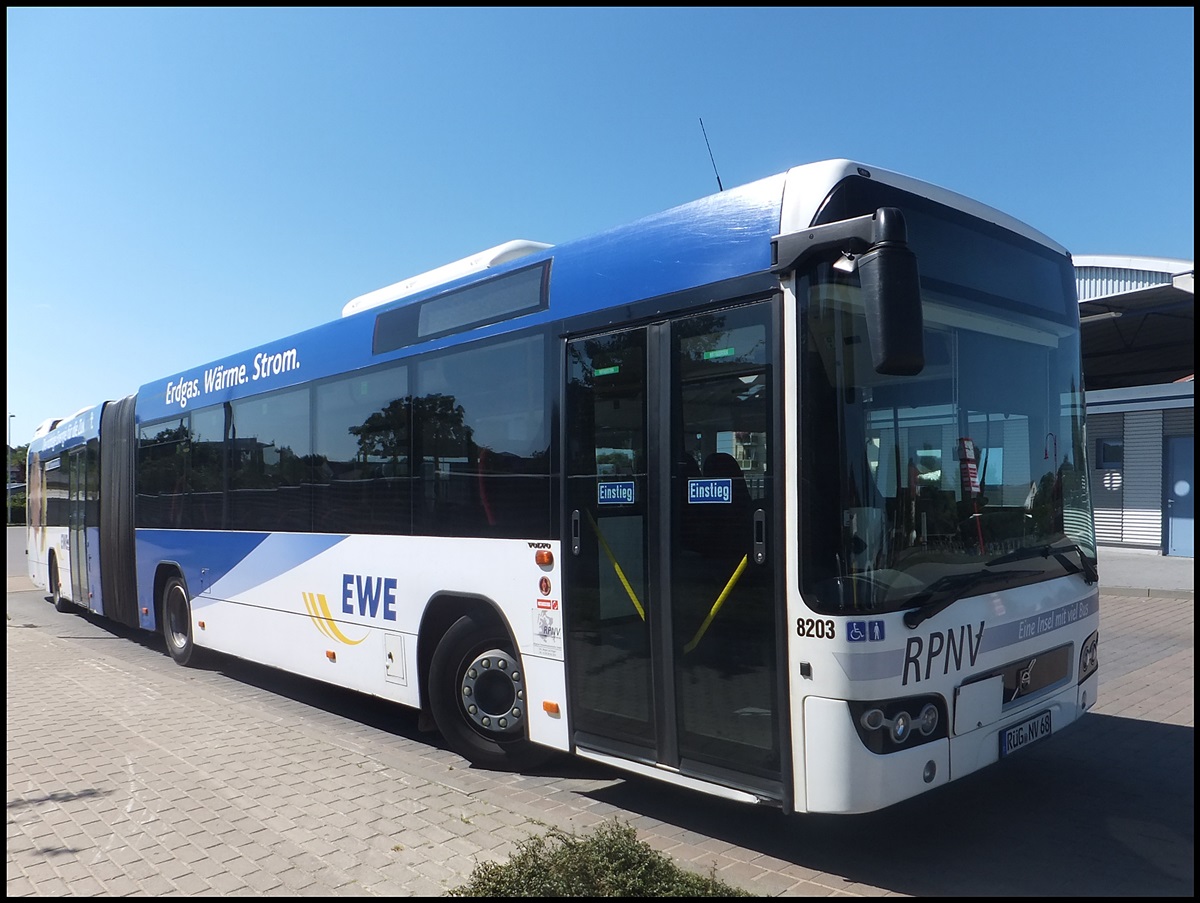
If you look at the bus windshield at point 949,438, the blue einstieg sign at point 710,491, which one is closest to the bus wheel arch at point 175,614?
the blue einstieg sign at point 710,491

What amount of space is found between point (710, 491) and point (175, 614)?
8.40m

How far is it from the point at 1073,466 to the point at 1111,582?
38.5 feet

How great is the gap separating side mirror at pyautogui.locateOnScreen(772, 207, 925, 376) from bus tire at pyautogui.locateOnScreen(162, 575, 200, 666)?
28.8 ft

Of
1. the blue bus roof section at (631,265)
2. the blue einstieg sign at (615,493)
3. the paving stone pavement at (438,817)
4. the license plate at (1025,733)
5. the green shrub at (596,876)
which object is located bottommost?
the paving stone pavement at (438,817)

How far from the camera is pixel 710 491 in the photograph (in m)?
4.63

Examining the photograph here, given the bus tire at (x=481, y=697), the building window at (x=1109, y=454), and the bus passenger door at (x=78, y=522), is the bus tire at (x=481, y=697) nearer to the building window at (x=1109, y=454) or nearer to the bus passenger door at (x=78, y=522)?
the bus passenger door at (x=78, y=522)

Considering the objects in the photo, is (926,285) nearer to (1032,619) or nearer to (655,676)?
(1032,619)

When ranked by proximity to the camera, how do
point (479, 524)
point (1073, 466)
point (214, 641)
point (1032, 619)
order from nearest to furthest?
1. point (1032, 619)
2. point (1073, 466)
3. point (479, 524)
4. point (214, 641)

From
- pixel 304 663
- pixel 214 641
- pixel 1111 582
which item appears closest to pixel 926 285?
pixel 304 663

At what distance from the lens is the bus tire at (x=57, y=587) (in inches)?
608

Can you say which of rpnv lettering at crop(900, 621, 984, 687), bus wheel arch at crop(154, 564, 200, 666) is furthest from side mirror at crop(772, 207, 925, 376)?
bus wheel arch at crop(154, 564, 200, 666)

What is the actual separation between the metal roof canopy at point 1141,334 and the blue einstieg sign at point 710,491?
37.2 ft

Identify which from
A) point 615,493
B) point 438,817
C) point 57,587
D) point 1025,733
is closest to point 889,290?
point 615,493

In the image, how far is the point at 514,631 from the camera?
5746 millimetres
